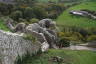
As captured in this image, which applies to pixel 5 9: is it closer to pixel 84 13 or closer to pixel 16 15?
pixel 16 15

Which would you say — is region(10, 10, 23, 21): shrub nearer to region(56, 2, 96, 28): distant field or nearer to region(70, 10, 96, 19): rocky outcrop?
region(56, 2, 96, 28): distant field

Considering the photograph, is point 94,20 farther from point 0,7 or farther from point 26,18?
point 0,7

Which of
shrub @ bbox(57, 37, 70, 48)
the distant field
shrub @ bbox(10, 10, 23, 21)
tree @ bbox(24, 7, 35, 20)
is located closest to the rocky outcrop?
the distant field

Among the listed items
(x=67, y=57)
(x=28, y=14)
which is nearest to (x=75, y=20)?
(x=28, y=14)

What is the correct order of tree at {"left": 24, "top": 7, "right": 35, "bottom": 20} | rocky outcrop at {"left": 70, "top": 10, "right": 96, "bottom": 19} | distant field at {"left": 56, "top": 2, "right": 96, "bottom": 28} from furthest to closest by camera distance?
rocky outcrop at {"left": 70, "top": 10, "right": 96, "bottom": 19} < distant field at {"left": 56, "top": 2, "right": 96, "bottom": 28} < tree at {"left": 24, "top": 7, "right": 35, "bottom": 20}

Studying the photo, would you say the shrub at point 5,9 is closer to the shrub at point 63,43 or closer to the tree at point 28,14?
the tree at point 28,14

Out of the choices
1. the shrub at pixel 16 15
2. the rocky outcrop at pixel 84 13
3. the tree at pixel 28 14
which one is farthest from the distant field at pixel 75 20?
the shrub at pixel 16 15
